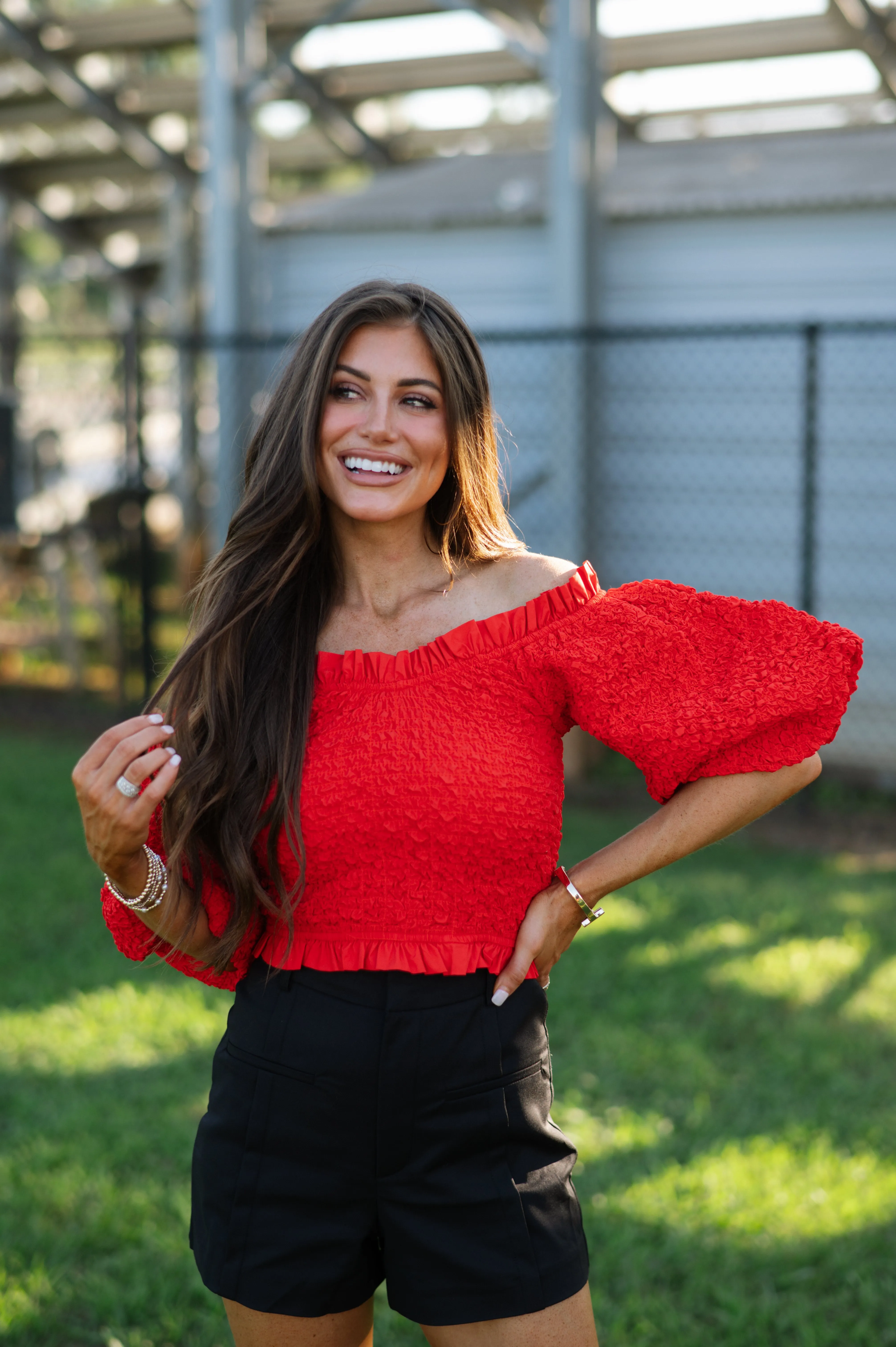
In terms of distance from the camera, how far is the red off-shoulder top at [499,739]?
66.1 inches

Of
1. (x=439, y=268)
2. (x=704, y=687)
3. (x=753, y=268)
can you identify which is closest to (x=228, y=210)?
(x=439, y=268)

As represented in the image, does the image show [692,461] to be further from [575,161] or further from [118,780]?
[118,780]

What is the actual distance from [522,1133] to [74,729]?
724 cm

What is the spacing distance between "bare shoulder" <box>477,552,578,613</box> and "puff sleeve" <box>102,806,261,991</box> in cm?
56

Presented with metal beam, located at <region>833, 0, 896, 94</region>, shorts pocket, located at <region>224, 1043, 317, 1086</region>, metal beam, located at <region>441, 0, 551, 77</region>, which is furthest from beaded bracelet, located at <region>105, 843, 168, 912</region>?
metal beam, located at <region>833, 0, 896, 94</region>

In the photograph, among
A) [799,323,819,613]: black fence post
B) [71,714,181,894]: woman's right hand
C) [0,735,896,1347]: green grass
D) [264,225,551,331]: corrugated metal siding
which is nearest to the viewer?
[71,714,181,894]: woman's right hand

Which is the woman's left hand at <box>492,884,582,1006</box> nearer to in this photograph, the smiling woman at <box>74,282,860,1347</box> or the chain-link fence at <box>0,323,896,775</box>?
the smiling woman at <box>74,282,860,1347</box>

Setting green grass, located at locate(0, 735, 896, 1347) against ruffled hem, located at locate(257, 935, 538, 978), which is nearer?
ruffled hem, located at locate(257, 935, 538, 978)

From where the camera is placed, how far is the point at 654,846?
1.77 meters

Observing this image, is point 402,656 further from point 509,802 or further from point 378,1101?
point 378,1101

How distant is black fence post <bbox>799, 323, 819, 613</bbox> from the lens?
6.34 metres

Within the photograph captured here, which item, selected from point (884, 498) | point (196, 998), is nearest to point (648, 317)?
point (884, 498)

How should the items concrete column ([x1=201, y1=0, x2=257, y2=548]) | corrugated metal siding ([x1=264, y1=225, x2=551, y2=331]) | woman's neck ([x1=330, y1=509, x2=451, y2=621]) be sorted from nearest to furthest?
woman's neck ([x1=330, y1=509, x2=451, y2=621]) < corrugated metal siding ([x1=264, y1=225, x2=551, y2=331]) < concrete column ([x1=201, y1=0, x2=257, y2=548])

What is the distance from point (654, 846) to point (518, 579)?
422 mm
